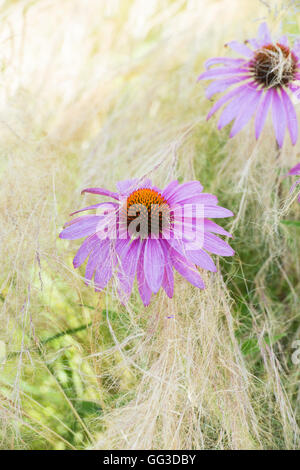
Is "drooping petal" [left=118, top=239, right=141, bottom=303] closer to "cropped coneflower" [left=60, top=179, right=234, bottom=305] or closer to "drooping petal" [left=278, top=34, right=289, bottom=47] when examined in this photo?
"cropped coneflower" [left=60, top=179, right=234, bottom=305]

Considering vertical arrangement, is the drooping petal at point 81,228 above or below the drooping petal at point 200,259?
above

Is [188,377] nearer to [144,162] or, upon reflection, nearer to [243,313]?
[243,313]

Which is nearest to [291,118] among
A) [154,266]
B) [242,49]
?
[242,49]

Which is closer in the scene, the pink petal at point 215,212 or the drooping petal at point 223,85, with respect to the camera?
the pink petal at point 215,212

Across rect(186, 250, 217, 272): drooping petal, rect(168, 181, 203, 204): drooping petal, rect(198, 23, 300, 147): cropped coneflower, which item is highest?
rect(198, 23, 300, 147): cropped coneflower

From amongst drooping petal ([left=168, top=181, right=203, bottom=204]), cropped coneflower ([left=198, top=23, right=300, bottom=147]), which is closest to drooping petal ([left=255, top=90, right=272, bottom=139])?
cropped coneflower ([left=198, top=23, right=300, bottom=147])

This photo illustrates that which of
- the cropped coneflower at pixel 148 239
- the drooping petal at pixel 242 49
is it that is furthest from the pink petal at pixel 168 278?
the drooping petal at pixel 242 49

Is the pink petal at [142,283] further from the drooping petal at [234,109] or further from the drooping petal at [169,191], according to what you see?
the drooping petal at [234,109]
